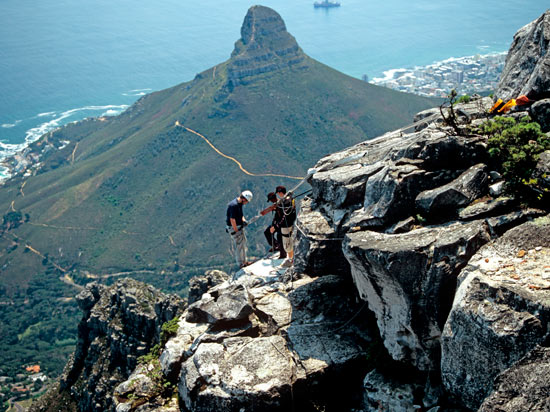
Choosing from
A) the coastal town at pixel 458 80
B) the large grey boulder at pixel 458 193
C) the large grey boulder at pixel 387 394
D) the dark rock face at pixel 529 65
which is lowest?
the coastal town at pixel 458 80

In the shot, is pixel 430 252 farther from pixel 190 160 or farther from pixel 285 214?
pixel 190 160

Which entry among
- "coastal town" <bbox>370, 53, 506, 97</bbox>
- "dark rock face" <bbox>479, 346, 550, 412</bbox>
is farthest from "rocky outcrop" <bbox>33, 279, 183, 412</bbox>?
"coastal town" <bbox>370, 53, 506, 97</bbox>

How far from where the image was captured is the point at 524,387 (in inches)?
327

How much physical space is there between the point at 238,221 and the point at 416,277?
913cm

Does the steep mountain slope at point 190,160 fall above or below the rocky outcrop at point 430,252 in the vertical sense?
below

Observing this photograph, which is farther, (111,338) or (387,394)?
(111,338)

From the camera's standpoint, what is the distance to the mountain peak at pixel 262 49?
163 metres

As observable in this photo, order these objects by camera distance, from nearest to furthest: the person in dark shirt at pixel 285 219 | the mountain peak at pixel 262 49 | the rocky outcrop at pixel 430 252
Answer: the rocky outcrop at pixel 430 252, the person in dark shirt at pixel 285 219, the mountain peak at pixel 262 49

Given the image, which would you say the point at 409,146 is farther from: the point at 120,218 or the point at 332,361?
the point at 120,218

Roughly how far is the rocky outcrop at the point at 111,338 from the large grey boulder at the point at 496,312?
2439 centimetres

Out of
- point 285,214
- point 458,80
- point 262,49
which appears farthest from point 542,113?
point 458,80

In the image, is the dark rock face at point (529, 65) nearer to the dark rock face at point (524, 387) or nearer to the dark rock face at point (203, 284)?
the dark rock face at point (524, 387)

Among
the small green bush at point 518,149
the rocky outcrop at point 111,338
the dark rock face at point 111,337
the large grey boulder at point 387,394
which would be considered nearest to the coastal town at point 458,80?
the dark rock face at point 111,337

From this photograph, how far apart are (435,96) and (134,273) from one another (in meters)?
108
